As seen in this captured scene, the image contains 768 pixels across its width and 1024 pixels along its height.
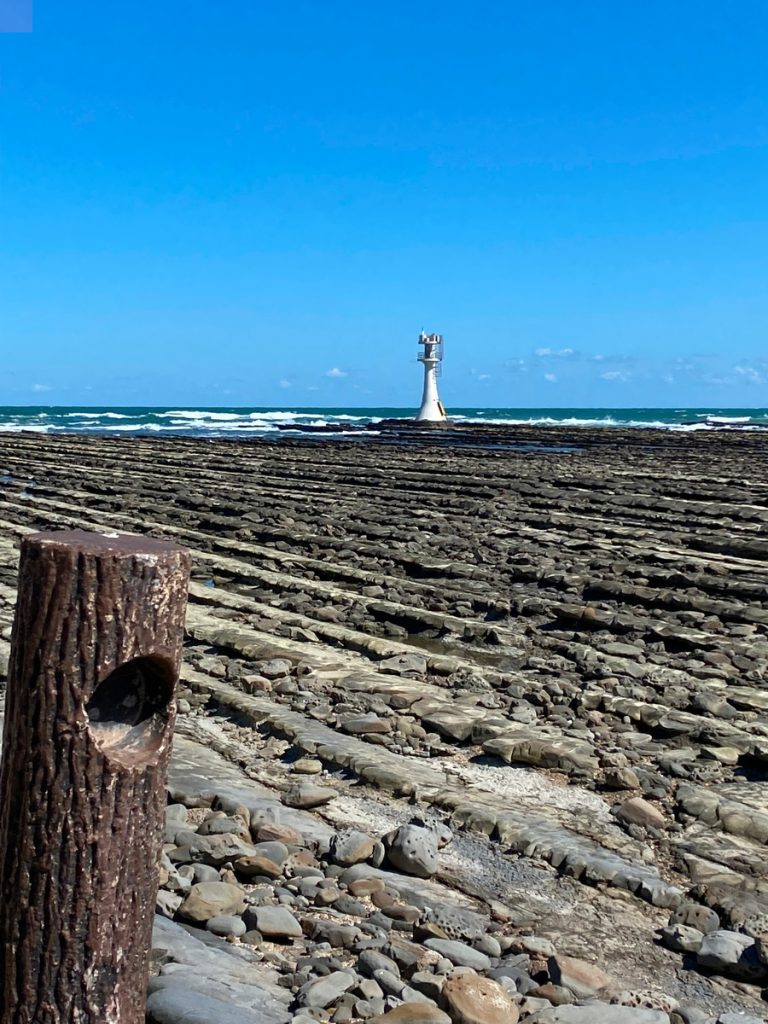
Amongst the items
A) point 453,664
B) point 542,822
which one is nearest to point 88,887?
point 542,822

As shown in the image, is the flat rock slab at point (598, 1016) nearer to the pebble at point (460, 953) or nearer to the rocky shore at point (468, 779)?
the rocky shore at point (468, 779)

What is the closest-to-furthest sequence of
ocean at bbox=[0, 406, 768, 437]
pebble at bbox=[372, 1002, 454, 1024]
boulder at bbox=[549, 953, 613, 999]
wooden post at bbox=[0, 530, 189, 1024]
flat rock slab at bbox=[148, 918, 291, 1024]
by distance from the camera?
wooden post at bbox=[0, 530, 189, 1024], flat rock slab at bbox=[148, 918, 291, 1024], pebble at bbox=[372, 1002, 454, 1024], boulder at bbox=[549, 953, 613, 999], ocean at bbox=[0, 406, 768, 437]

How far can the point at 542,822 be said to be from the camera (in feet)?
16.4

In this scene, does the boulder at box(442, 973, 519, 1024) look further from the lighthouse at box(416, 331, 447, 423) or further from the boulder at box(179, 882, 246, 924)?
the lighthouse at box(416, 331, 447, 423)

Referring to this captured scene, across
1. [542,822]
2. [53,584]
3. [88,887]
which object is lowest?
[542,822]

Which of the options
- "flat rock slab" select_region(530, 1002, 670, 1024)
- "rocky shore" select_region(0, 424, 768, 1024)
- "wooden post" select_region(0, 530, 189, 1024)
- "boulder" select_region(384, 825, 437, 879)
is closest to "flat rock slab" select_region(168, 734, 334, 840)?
"rocky shore" select_region(0, 424, 768, 1024)

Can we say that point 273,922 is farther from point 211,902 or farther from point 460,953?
point 460,953

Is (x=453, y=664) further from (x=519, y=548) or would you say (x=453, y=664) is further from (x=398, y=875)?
(x=519, y=548)

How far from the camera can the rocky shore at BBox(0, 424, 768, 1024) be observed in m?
3.56

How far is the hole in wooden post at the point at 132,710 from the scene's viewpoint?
270cm

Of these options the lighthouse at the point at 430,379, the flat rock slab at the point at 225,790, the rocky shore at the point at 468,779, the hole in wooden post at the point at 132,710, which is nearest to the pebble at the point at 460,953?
the rocky shore at the point at 468,779

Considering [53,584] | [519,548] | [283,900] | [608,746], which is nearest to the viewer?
[53,584]

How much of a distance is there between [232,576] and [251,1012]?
8172mm

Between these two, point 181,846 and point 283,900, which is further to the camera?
point 181,846
